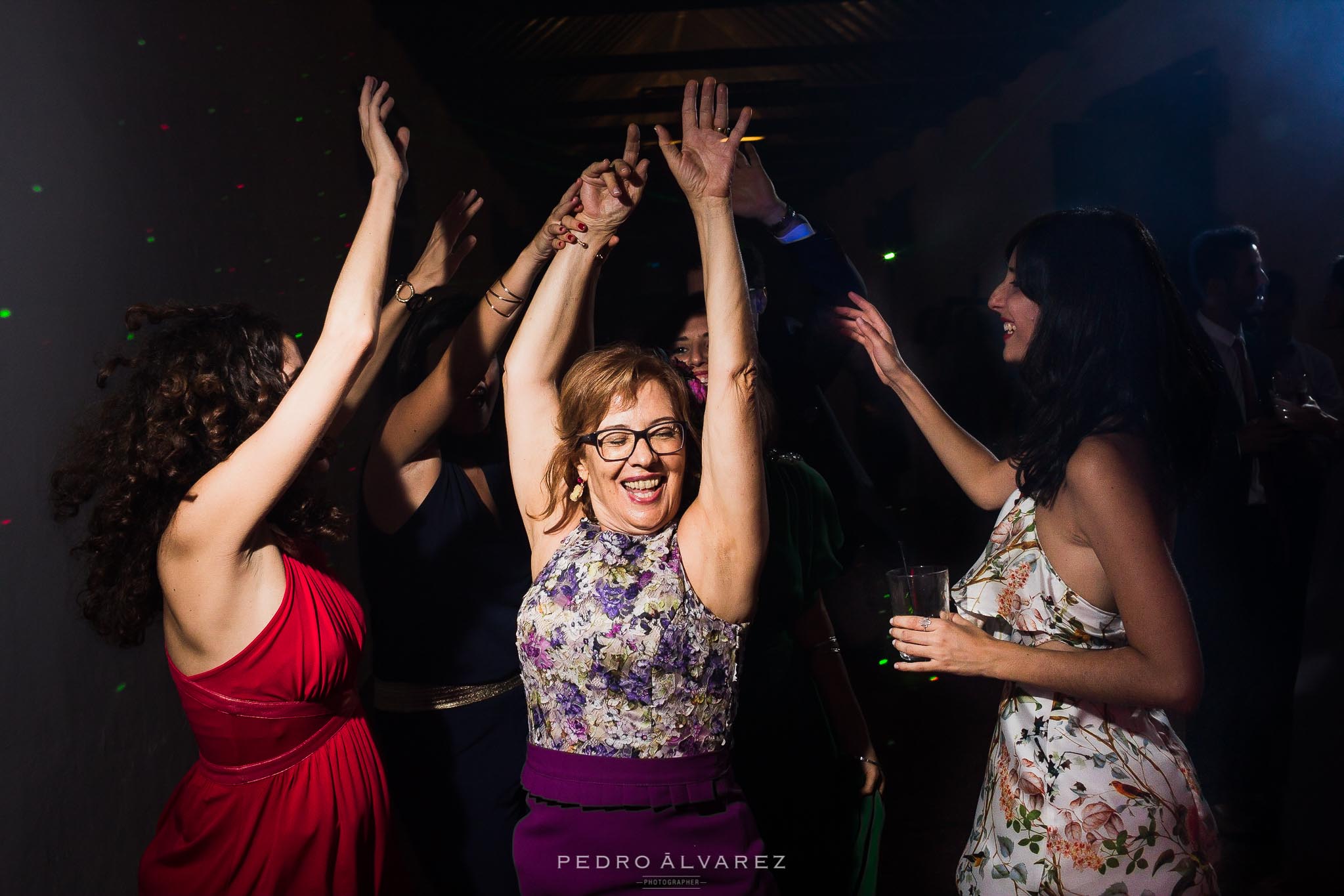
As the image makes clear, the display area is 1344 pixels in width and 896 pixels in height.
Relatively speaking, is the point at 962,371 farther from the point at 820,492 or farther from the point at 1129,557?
the point at 1129,557

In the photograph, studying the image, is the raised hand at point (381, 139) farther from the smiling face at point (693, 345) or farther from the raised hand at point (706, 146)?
the smiling face at point (693, 345)

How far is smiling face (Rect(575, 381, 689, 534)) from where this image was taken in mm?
1285

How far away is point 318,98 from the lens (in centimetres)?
294

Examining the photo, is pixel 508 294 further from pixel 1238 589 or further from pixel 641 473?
pixel 1238 589

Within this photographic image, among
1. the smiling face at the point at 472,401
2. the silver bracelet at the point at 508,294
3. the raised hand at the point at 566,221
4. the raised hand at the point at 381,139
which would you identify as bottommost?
the smiling face at the point at 472,401

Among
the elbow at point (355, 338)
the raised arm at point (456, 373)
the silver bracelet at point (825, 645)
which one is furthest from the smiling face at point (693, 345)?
the elbow at point (355, 338)

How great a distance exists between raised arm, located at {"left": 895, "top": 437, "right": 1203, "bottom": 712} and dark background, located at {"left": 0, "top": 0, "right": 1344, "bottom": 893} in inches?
51.7

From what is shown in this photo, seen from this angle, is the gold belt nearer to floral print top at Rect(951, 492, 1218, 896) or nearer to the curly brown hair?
the curly brown hair

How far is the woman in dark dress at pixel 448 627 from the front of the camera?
1.63m

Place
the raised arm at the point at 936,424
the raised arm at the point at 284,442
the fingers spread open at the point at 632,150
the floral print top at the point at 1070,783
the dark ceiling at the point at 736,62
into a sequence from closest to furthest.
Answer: the raised arm at the point at 284,442 < the floral print top at the point at 1070,783 < the fingers spread open at the point at 632,150 < the raised arm at the point at 936,424 < the dark ceiling at the point at 736,62

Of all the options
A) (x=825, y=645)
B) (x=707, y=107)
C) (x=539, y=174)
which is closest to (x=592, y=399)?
(x=707, y=107)

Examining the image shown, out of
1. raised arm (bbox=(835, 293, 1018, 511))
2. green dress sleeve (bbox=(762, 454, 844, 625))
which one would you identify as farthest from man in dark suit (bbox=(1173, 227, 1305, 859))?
green dress sleeve (bbox=(762, 454, 844, 625))

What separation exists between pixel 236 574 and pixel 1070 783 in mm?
1213

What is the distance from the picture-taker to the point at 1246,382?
2.77m
